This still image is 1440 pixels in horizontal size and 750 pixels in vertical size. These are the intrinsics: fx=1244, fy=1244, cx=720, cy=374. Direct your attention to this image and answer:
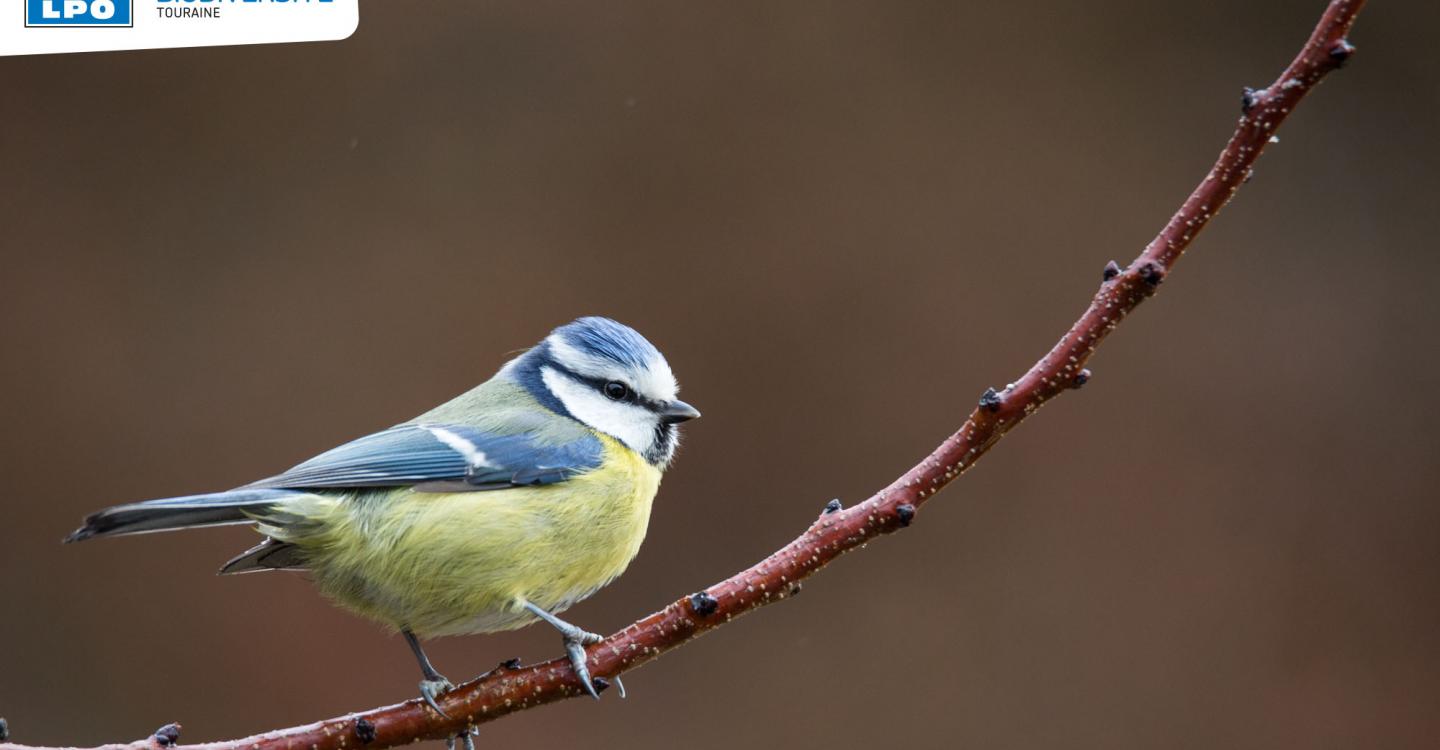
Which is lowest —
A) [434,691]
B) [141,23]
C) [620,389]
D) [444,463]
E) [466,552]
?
[434,691]

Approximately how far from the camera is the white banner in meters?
2.41

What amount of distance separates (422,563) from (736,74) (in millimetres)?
2442

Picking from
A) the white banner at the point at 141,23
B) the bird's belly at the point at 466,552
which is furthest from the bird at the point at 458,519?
the white banner at the point at 141,23

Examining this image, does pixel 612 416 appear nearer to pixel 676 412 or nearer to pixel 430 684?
pixel 676 412

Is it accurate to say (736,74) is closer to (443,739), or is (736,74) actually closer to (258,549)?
(258,549)

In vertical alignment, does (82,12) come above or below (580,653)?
above

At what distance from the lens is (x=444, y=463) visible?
1724mm

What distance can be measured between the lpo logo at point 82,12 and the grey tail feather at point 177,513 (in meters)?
1.30

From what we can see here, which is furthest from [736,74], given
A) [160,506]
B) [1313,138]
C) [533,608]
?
[160,506]

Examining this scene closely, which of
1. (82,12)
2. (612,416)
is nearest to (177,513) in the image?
(612,416)

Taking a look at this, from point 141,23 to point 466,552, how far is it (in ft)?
4.77

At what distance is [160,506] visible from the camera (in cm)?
133

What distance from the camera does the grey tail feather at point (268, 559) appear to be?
1678mm

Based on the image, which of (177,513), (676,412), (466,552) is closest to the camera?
(177,513)
